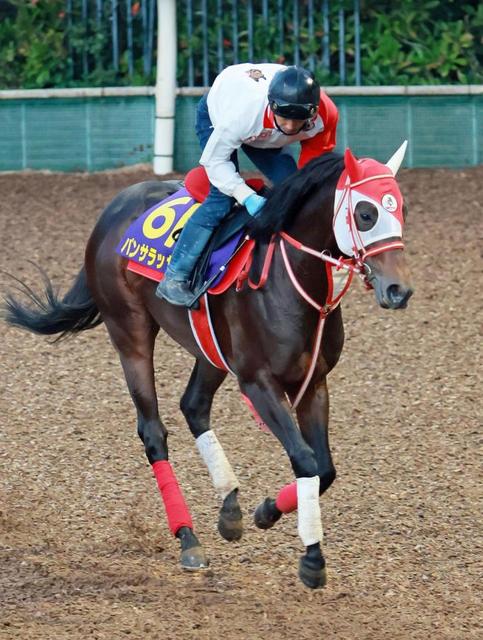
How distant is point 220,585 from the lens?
18.0 feet

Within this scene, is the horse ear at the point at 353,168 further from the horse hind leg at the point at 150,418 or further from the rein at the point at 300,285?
the horse hind leg at the point at 150,418

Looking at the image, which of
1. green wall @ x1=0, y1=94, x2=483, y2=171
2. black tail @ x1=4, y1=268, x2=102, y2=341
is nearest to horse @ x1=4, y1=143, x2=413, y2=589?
black tail @ x1=4, y1=268, x2=102, y2=341

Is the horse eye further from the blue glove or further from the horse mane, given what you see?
the blue glove

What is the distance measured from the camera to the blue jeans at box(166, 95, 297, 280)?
5.56 metres

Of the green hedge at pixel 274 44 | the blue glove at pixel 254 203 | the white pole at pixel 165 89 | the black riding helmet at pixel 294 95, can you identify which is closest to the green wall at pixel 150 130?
the white pole at pixel 165 89

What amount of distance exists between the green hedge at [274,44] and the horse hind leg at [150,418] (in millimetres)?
7237

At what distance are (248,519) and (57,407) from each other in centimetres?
204

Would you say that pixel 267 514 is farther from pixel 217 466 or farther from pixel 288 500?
pixel 217 466

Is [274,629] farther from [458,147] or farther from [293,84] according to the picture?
[458,147]

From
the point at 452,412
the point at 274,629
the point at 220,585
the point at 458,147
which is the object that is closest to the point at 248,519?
the point at 220,585

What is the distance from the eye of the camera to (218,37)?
43.7 ft

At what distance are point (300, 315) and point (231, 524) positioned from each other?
3.75 ft

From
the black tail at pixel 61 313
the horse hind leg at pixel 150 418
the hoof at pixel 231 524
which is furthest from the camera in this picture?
the black tail at pixel 61 313

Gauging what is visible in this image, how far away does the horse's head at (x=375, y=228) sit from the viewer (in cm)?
474
